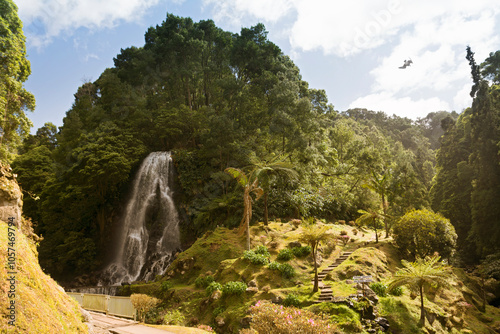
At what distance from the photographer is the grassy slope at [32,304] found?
16.4 ft

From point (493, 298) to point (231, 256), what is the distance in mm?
16511

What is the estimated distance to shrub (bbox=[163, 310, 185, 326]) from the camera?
1372 cm

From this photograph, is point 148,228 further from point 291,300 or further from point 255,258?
point 291,300

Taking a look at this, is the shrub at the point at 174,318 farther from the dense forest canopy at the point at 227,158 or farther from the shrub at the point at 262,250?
the dense forest canopy at the point at 227,158

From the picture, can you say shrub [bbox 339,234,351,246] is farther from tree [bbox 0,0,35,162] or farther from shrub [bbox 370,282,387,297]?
tree [bbox 0,0,35,162]

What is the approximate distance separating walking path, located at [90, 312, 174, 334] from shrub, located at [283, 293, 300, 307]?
512 cm

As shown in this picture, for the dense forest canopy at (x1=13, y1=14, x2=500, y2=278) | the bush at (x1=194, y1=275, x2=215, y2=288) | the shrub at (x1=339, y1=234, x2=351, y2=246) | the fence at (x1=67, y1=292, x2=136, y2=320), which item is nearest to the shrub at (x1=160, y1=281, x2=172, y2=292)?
the bush at (x1=194, y1=275, x2=215, y2=288)

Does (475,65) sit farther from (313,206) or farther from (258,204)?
(258,204)

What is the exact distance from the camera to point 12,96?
71.6 feet

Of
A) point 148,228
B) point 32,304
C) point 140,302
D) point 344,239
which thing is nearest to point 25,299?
point 32,304

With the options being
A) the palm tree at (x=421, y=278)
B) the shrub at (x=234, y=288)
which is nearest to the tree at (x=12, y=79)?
the shrub at (x=234, y=288)

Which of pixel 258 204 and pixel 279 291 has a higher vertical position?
pixel 258 204

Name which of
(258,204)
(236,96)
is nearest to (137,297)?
(258,204)

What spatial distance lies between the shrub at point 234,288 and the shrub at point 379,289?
6024 millimetres
